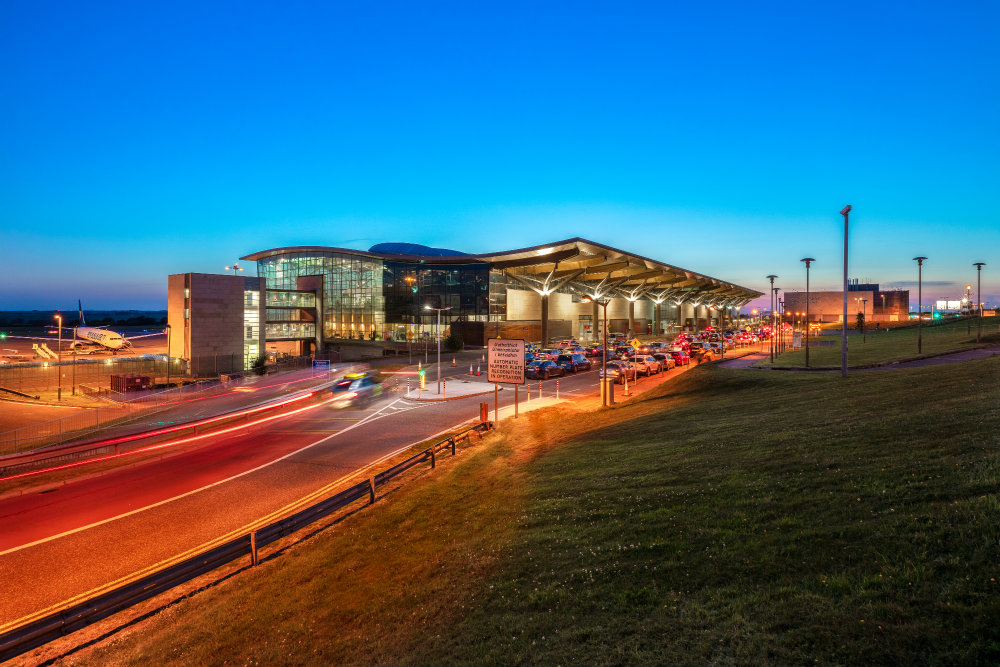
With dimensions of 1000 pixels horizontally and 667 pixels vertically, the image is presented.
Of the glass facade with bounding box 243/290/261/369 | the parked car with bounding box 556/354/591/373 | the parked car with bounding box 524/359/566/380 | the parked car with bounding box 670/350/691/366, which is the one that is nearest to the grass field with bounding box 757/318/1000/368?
the parked car with bounding box 670/350/691/366

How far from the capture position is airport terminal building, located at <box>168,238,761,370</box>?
50.0 meters

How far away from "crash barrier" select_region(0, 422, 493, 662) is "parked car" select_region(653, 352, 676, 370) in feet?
119

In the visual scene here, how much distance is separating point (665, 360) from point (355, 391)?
27.9m

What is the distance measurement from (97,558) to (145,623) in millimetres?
4156

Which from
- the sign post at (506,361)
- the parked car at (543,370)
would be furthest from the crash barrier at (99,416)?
the parked car at (543,370)

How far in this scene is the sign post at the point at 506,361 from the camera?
22.2 m

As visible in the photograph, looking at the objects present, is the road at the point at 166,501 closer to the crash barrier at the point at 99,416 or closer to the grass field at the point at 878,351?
the crash barrier at the point at 99,416

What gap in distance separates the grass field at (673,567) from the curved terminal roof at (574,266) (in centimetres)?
5564

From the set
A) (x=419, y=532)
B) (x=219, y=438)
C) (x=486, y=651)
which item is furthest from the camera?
(x=219, y=438)

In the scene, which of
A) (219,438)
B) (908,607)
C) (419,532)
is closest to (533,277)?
(219,438)

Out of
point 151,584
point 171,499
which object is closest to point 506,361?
point 171,499

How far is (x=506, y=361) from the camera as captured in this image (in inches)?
887

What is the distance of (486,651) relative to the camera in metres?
5.73

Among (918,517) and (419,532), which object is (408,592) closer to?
(419,532)
